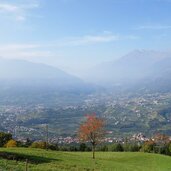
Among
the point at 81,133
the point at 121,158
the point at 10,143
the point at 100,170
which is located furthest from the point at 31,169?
the point at 10,143

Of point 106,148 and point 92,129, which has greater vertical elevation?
point 92,129

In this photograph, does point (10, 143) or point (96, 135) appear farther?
point (10, 143)

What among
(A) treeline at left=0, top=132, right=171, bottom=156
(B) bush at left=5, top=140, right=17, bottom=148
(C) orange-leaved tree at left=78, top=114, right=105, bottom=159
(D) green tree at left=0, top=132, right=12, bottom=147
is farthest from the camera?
(D) green tree at left=0, top=132, right=12, bottom=147

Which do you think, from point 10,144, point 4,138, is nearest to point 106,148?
point 4,138

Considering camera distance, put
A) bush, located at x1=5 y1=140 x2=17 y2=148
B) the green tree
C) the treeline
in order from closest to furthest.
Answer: bush, located at x1=5 y1=140 x2=17 y2=148 → the treeline → the green tree

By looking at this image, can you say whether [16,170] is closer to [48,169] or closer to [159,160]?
[48,169]

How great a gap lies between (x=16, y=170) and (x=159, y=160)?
126ft

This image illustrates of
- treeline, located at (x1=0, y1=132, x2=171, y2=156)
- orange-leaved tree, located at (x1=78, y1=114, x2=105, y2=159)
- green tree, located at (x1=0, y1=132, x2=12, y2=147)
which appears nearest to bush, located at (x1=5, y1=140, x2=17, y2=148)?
treeline, located at (x1=0, y1=132, x2=171, y2=156)

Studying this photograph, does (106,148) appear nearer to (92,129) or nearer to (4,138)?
(4,138)

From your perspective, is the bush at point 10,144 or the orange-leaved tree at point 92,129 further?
the bush at point 10,144

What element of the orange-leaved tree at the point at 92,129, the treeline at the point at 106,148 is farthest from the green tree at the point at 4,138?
the orange-leaved tree at the point at 92,129

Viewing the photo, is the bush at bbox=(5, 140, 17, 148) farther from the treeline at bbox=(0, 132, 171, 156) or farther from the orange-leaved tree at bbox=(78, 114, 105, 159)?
the orange-leaved tree at bbox=(78, 114, 105, 159)

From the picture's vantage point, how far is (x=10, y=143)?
93.3 m

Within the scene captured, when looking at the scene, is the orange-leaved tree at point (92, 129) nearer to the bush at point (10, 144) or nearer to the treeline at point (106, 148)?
the treeline at point (106, 148)
